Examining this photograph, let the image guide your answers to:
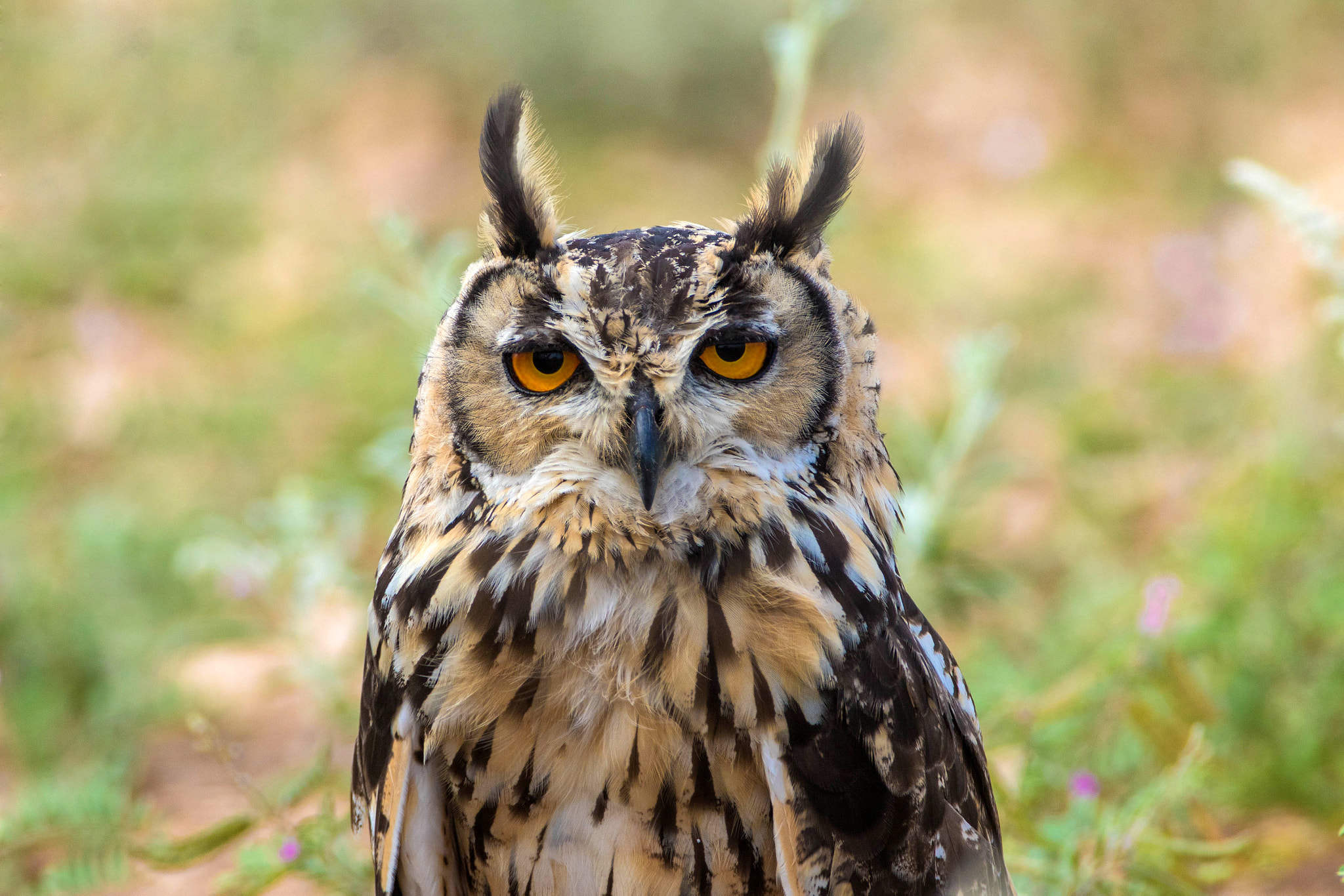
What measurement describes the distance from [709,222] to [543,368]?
5503 mm

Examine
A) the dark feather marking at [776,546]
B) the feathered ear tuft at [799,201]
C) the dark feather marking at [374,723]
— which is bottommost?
the dark feather marking at [374,723]

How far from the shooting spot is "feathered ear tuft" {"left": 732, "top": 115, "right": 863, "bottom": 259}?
1.50 meters

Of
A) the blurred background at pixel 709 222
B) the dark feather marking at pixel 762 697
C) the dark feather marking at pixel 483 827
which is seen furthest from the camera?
the blurred background at pixel 709 222

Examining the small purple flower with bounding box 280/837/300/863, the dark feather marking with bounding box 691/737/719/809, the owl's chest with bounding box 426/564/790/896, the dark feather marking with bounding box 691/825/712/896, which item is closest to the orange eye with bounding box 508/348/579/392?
the owl's chest with bounding box 426/564/790/896

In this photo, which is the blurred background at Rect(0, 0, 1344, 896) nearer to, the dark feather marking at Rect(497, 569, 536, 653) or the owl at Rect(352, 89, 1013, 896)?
the owl at Rect(352, 89, 1013, 896)

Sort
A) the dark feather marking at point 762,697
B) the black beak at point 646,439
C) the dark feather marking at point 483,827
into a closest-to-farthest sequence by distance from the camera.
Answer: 1. the black beak at point 646,439
2. the dark feather marking at point 762,697
3. the dark feather marking at point 483,827

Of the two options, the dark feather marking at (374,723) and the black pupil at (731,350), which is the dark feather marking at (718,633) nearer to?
the black pupil at (731,350)

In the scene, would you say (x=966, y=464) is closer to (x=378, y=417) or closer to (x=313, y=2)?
(x=378, y=417)

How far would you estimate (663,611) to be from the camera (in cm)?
146

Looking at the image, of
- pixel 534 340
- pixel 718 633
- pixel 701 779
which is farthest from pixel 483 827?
pixel 534 340

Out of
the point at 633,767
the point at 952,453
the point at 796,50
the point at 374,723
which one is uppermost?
the point at 796,50

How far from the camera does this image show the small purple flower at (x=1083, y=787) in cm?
184

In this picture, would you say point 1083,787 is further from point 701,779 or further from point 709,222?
point 709,222

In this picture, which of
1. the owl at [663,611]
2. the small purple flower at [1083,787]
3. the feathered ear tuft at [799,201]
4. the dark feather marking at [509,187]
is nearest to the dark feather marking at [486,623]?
the owl at [663,611]
